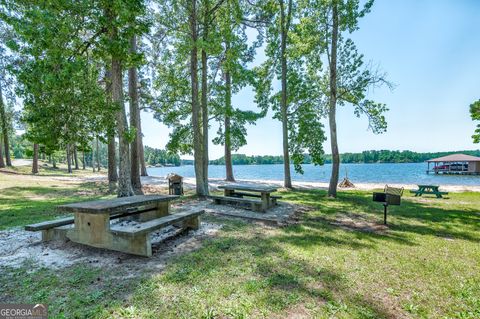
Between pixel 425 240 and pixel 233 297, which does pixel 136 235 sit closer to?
pixel 233 297

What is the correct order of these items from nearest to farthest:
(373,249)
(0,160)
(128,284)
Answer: (128,284), (373,249), (0,160)

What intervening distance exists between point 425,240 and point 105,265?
5820 millimetres

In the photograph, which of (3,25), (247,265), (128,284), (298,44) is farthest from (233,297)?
(3,25)

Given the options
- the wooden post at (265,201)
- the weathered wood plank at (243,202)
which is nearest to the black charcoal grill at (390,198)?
the wooden post at (265,201)

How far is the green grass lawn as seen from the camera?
7.85ft

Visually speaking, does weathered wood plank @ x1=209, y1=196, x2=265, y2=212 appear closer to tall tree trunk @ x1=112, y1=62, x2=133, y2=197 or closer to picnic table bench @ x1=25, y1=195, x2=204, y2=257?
tall tree trunk @ x1=112, y1=62, x2=133, y2=197

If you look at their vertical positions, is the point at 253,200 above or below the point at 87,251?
above

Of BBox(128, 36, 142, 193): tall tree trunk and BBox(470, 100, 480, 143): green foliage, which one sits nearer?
BBox(470, 100, 480, 143): green foliage

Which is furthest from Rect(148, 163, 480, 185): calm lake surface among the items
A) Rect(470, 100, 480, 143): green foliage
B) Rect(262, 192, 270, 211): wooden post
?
Rect(262, 192, 270, 211): wooden post

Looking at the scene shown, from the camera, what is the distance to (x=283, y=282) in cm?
291

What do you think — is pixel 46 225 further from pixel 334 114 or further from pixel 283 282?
pixel 334 114

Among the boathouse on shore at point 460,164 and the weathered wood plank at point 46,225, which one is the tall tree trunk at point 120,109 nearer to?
the weathered wood plank at point 46,225

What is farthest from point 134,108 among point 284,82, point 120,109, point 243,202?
point 284,82

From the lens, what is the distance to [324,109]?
524 inches
